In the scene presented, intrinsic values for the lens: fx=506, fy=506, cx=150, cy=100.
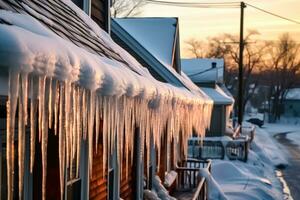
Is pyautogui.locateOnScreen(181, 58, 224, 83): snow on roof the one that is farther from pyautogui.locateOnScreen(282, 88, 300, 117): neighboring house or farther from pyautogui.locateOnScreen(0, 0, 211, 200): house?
pyautogui.locateOnScreen(282, 88, 300, 117): neighboring house

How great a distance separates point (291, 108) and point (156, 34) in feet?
223

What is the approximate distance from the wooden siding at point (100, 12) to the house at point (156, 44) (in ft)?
17.8

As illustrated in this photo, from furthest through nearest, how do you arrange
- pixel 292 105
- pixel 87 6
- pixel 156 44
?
pixel 292 105, pixel 156 44, pixel 87 6

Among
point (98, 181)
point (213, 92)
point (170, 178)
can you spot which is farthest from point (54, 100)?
point (213, 92)

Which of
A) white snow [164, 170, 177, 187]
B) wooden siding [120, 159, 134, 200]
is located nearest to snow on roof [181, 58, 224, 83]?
white snow [164, 170, 177, 187]

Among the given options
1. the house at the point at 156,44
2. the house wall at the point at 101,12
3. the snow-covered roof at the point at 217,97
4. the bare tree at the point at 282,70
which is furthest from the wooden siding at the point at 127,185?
the bare tree at the point at 282,70

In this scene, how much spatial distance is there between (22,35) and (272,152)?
99.7ft

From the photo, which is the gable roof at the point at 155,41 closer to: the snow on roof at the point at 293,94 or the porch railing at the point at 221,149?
the porch railing at the point at 221,149

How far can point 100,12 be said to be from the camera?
9.55m

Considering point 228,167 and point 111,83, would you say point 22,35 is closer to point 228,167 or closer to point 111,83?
point 111,83

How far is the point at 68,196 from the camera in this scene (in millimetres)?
5508

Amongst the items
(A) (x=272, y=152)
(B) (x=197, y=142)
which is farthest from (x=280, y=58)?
(B) (x=197, y=142)

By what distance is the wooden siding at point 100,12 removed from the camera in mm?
9126

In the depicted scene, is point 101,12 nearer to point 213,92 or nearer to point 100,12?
point 100,12
